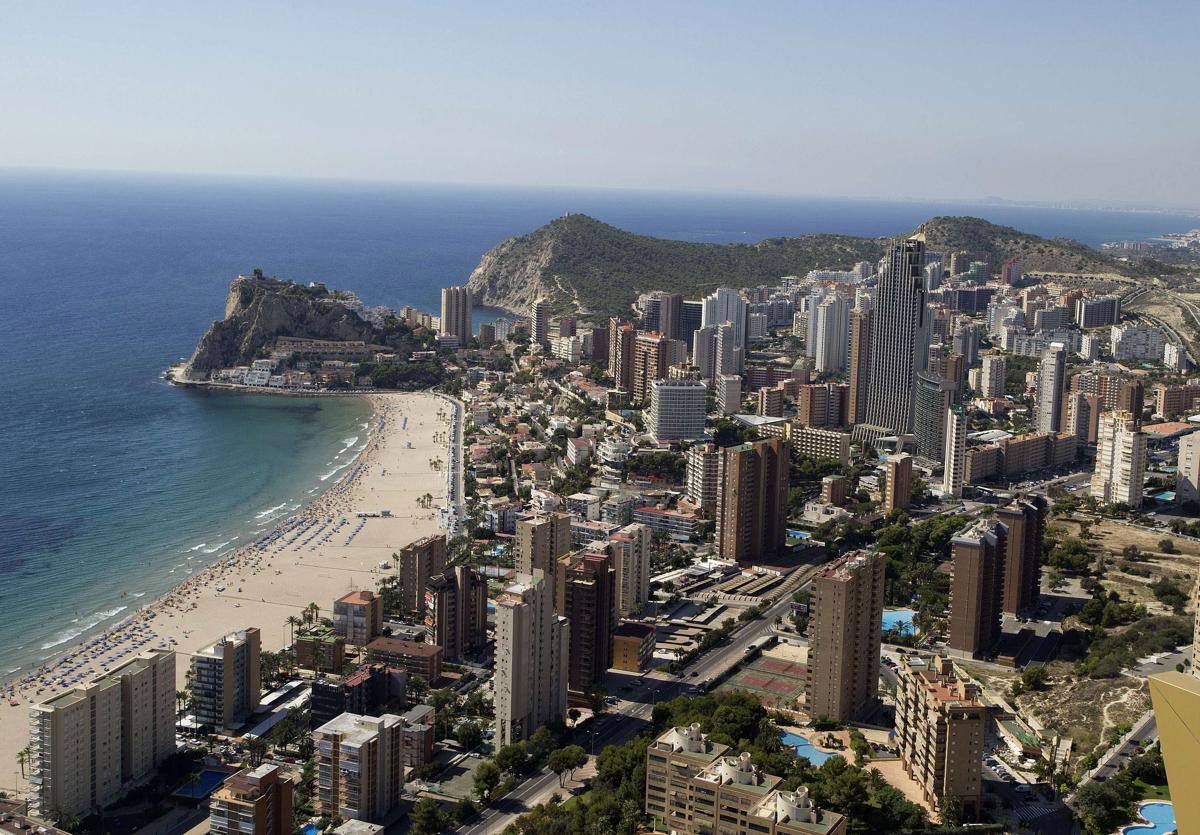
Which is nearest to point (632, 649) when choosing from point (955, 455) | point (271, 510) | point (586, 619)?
point (586, 619)

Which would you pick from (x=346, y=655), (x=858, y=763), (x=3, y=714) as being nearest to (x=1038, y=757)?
(x=858, y=763)

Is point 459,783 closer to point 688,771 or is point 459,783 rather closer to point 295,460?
point 688,771

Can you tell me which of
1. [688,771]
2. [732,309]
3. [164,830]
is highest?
[732,309]

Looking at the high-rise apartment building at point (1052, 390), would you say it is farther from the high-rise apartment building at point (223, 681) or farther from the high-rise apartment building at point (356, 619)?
the high-rise apartment building at point (223, 681)

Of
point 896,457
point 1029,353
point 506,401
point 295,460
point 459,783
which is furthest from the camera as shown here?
point 1029,353

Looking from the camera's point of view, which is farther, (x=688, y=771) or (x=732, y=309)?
(x=732, y=309)

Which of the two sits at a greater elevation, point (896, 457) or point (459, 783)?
point (896, 457)

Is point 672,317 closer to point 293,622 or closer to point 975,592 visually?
point 975,592
